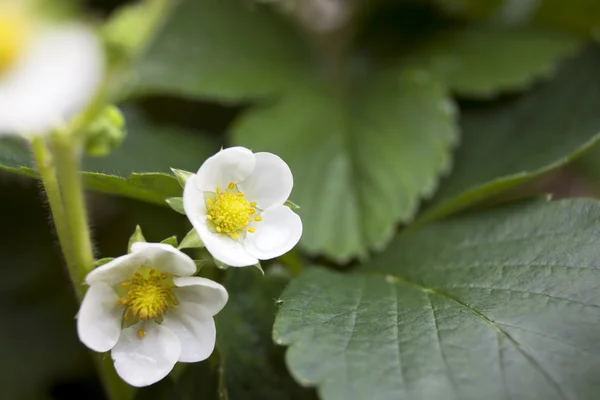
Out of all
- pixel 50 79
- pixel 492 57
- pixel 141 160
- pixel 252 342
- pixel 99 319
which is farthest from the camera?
pixel 492 57

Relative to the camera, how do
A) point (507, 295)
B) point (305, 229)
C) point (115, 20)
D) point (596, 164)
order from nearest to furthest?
point (115, 20) < point (507, 295) < point (305, 229) < point (596, 164)

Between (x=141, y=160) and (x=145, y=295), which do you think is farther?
(x=141, y=160)

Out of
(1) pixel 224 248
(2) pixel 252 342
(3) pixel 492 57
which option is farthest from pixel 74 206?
(3) pixel 492 57

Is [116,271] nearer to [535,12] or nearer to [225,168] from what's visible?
[225,168]

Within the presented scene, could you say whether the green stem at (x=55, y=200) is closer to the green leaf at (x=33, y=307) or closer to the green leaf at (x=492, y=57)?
the green leaf at (x=33, y=307)

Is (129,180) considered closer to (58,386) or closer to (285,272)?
(285,272)

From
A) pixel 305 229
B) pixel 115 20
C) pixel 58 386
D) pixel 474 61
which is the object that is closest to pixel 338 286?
pixel 305 229
